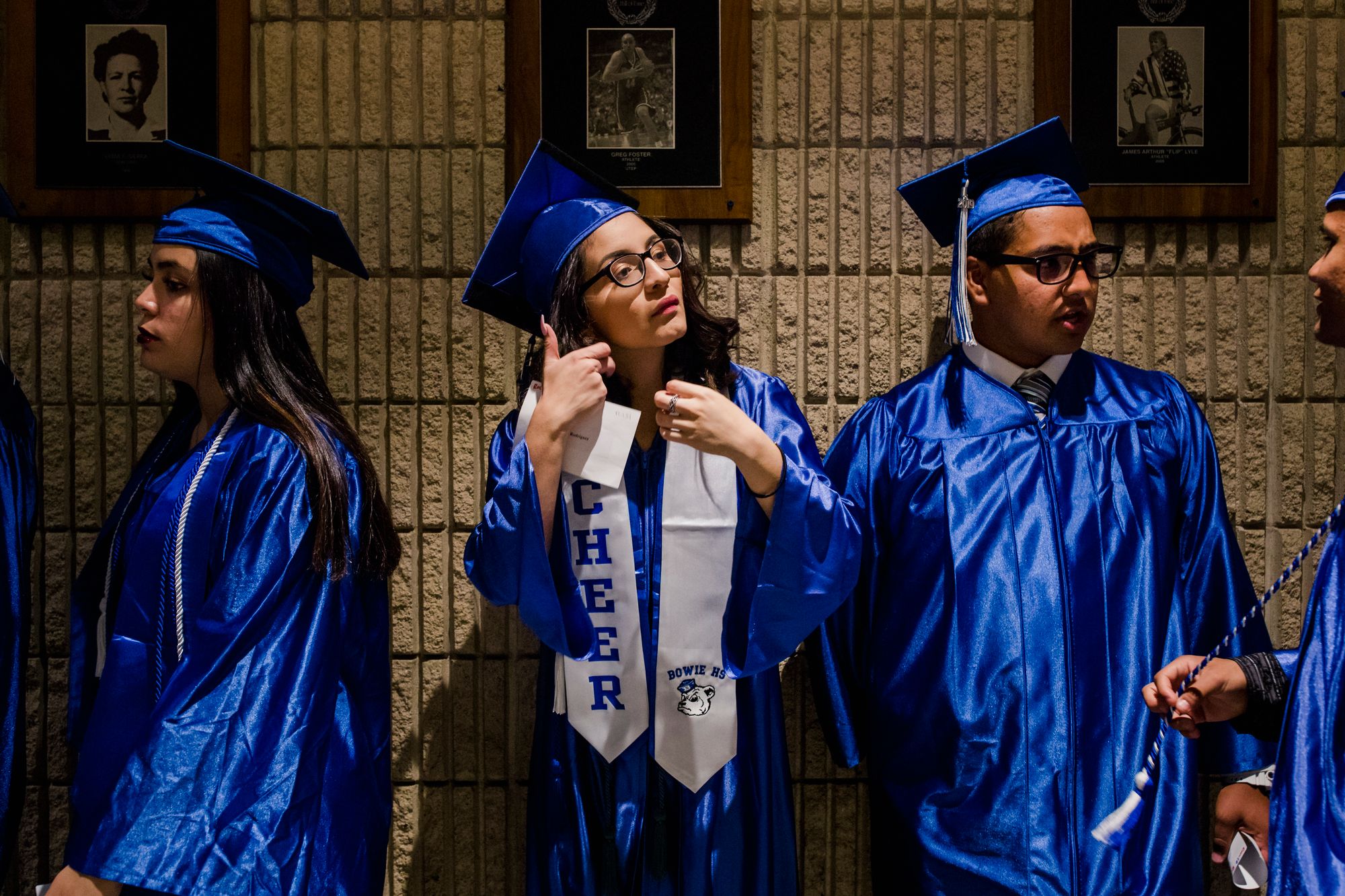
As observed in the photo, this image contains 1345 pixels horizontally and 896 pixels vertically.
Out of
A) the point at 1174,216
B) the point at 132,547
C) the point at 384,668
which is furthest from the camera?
the point at 1174,216

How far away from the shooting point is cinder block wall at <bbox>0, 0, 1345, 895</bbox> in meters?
2.67

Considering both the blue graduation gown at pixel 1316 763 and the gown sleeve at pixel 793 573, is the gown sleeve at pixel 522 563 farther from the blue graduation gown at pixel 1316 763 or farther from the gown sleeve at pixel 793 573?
the blue graduation gown at pixel 1316 763

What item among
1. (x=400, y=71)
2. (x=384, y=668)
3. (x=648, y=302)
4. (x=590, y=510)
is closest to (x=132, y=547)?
(x=384, y=668)

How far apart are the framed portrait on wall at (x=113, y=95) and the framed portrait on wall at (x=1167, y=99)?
184 cm

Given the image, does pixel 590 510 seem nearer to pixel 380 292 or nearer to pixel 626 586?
pixel 626 586

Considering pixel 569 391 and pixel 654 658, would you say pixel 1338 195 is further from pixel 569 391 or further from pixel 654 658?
pixel 654 658

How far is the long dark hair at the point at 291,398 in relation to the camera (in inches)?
79.4

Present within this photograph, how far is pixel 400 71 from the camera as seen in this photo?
2.67 metres

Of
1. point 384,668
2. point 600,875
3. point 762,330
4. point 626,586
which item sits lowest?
point 600,875

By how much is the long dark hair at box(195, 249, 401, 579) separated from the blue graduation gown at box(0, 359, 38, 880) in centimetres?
50

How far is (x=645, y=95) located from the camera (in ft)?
8.72

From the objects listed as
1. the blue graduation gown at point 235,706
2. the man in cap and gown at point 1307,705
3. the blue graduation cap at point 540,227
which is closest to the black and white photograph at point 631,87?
the blue graduation cap at point 540,227

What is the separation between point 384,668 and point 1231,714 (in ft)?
4.71

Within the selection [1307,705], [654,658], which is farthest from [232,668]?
[1307,705]
